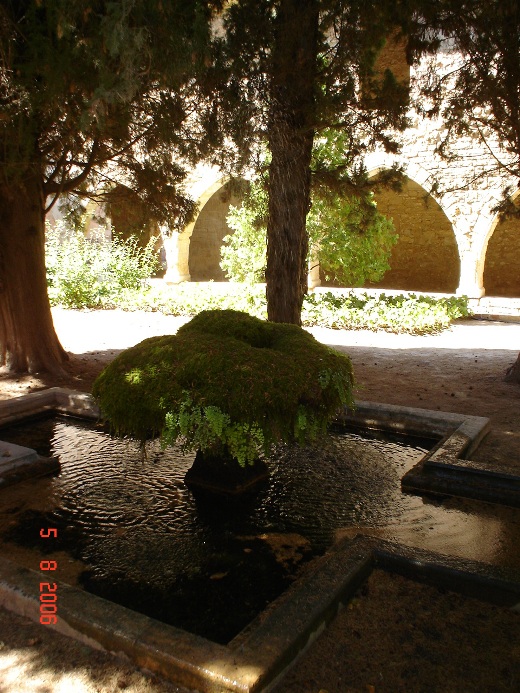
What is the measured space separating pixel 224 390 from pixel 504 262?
1524 cm

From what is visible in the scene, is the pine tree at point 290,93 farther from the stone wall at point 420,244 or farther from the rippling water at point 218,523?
the stone wall at point 420,244

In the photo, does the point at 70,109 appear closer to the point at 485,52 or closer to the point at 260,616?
the point at 485,52

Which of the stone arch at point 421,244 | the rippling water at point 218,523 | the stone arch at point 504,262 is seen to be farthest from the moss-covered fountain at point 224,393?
the stone arch at point 421,244

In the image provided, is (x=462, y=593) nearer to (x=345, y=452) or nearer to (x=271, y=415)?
(x=271, y=415)

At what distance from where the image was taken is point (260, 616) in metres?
2.22

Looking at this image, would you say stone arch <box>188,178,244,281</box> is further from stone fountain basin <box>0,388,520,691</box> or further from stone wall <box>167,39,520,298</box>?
stone fountain basin <box>0,388,520,691</box>

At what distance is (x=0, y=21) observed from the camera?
4.81 metres

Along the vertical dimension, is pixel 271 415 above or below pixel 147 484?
above

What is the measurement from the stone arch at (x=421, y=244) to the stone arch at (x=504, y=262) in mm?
924

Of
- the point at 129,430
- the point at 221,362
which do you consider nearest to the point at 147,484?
the point at 129,430

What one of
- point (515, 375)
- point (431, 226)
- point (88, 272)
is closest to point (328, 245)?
point (88, 272)

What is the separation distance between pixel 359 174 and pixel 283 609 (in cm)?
572

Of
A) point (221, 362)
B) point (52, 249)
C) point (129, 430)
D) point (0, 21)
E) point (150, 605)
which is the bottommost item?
point (150, 605)

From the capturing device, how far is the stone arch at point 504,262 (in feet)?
52.6
